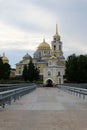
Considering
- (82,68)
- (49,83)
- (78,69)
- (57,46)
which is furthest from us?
(57,46)

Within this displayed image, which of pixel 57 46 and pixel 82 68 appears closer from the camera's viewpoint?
pixel 82 68

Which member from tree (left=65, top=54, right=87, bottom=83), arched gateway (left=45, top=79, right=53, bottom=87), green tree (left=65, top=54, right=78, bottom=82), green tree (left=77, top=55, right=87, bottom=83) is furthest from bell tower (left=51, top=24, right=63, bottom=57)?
green tree (left=77, top=55, right=87, bottom=83)

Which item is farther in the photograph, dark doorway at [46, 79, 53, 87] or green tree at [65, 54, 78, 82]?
dark doorway at [46, 79, 53, 87]

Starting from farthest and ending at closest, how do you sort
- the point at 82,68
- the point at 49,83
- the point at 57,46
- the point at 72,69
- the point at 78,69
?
the point at 57,46, the point at 49,83, the point at 72,69, the point at 82,68, the point at 78,69

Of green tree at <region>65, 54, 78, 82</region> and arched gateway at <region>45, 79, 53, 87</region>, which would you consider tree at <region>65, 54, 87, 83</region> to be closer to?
green tree at <region>65, 54, 78, 82</region>

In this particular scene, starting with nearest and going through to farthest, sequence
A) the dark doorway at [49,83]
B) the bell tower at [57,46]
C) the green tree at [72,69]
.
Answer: the green tree at [72,69] → the dark doorway at [49,83] → the bell tower at [57,46]

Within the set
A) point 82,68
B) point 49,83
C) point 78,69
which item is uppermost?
point 82,68

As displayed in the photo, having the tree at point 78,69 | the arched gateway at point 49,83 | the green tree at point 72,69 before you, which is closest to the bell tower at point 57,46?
the arched gateway at point 49,83

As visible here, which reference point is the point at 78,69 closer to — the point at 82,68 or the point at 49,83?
the point at 82,68

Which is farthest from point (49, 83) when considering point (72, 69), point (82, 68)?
point (82, 68)

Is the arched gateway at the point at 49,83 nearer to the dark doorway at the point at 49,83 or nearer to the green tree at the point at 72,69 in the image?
the dark doorway at the point at 49,83

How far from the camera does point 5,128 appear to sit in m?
12.0

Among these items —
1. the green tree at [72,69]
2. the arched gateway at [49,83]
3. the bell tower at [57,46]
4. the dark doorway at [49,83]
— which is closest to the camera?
the green tree at [72,69]

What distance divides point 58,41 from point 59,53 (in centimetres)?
578
